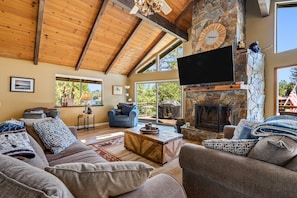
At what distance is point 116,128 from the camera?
5812 mm

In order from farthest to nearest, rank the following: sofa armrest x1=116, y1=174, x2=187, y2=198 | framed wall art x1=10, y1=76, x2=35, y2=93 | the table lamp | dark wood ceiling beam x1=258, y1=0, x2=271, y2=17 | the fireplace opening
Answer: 1. the table lamp
2. framed wall art x1=10, y1=76, x2=35, y2=93
3. the fireplace opening
4. dark wood ceiling beam x1=258, y1=0, x2=271, y2=17
5. sofa armrest x1=116, y1=174, x2=187, y2=198

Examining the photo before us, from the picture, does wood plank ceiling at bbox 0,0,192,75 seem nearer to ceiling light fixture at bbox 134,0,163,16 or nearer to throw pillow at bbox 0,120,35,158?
ceiling light fixture at bbox 134,0,163,16

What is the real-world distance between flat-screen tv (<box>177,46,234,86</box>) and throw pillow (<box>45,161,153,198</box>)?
361cm

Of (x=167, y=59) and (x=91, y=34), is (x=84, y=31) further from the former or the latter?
(x=167, y=59)

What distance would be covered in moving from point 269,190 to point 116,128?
5153 millimetres

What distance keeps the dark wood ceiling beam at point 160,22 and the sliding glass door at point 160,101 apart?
177 cm

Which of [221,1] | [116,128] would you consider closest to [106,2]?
[221,1]

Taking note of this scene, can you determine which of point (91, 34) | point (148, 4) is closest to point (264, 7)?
point (148, 4)

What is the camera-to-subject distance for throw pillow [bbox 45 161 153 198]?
735mm

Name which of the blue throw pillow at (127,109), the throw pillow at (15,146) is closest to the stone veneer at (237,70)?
the blue throw pillow at (127,109)

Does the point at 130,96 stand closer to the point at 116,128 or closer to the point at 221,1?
the point at 116,128

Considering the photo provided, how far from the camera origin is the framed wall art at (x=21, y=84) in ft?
15.0

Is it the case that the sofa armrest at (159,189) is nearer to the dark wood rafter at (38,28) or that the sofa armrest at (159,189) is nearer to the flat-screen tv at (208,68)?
the flat-screen tv at (208,68)

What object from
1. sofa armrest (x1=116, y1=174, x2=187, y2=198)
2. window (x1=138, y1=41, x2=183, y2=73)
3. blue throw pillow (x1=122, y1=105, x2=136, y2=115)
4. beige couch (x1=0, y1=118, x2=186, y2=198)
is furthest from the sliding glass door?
beige couch (x1=0, y1=118, x2=186, y2=198)
